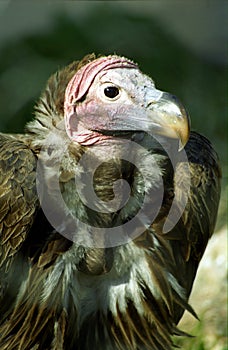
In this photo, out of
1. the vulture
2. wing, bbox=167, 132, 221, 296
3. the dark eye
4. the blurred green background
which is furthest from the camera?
the blurred green background

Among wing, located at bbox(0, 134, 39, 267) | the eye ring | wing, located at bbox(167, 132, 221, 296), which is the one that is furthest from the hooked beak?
wing, located at bbox(0, 134, 39, 267)

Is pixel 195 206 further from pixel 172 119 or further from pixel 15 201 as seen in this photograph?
pixel 15 201

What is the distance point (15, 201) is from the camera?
3.82 m

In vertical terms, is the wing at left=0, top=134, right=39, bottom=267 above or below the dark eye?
below

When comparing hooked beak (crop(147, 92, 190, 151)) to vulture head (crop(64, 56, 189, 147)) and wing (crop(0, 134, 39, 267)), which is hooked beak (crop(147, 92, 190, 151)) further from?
wing (crop(0, 134, 39, 267))

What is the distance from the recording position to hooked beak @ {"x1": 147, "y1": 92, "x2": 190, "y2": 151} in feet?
12.3

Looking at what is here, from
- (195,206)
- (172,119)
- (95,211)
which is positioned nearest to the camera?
(172,119)

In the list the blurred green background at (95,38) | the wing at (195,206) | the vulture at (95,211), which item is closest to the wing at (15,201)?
the vulture at (95,211)

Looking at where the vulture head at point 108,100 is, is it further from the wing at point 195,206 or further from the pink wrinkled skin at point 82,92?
the wing at point 195,206

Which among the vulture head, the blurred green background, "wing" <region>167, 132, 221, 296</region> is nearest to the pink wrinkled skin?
the vulture head

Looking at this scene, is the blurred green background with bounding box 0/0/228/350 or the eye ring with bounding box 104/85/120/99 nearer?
the eye ring with bounding box 104/85/120/99

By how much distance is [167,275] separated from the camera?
428 centimetres

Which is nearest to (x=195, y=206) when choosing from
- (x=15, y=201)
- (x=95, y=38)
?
(x=15, y=201)

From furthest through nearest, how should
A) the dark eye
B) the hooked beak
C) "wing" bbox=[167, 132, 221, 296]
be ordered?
1. "wing" bbox=[167, 132, 221, 296]
2. the dark eye
3. the hooked beak
